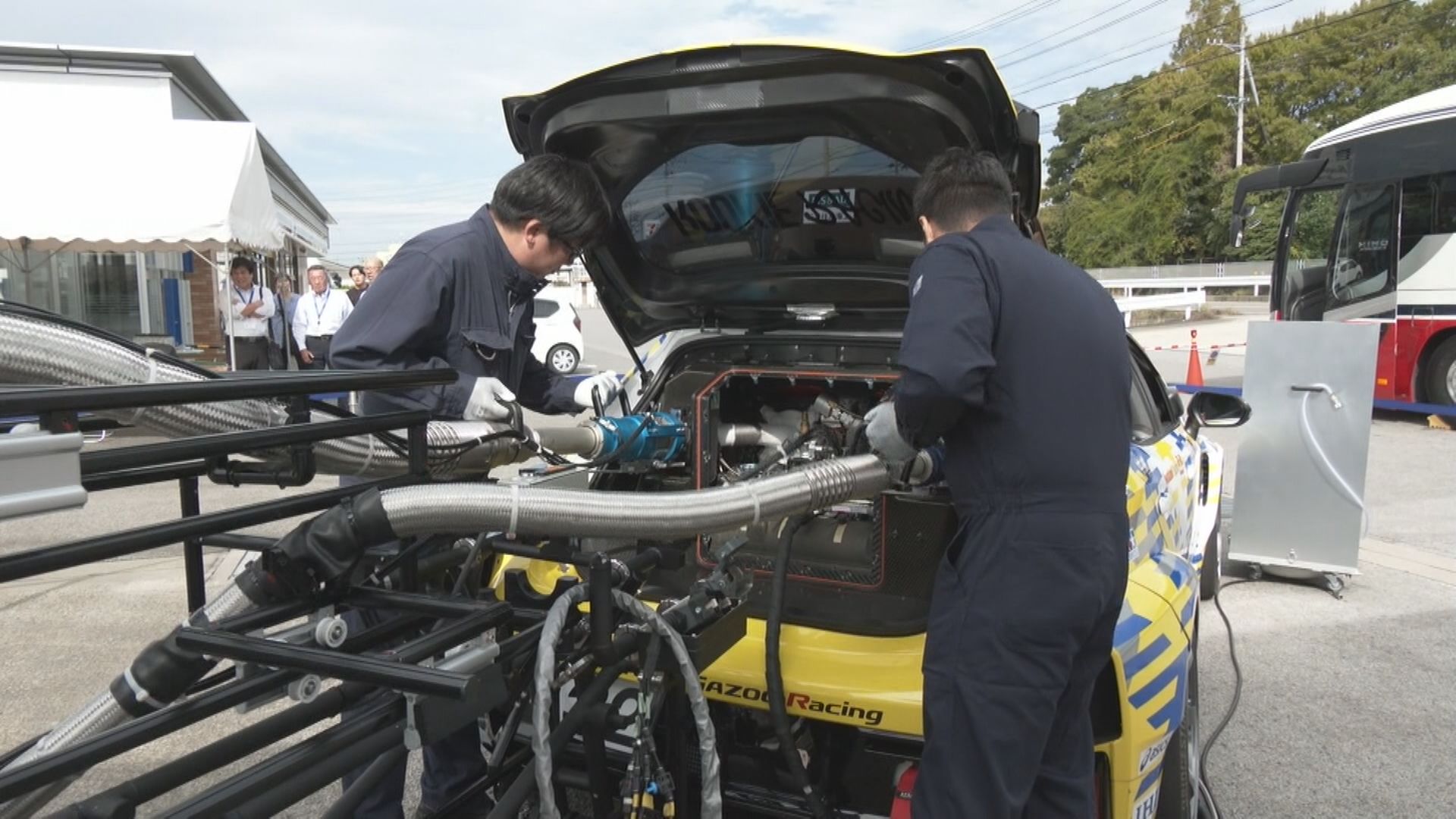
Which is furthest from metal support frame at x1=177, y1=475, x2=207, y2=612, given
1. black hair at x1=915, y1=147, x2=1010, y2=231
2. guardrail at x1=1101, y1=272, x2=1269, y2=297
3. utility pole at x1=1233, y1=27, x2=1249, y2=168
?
utility pole at x1=1233, y1=27, x2=1249, y2=168

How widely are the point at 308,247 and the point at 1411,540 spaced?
2725 cm

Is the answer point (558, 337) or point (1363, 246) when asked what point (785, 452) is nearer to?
point (1363, 246)

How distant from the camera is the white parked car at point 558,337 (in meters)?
16.1

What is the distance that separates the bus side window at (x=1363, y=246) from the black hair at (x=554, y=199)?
12488 mm

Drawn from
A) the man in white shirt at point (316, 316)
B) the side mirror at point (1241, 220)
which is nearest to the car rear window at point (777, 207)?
the man in white shirt at point (316, 316)

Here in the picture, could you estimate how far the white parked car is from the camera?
1611cm

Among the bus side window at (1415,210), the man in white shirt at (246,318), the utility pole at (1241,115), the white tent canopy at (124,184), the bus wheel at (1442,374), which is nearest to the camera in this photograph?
the white tent canopy at (124,184)

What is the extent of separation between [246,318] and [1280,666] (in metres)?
10.2

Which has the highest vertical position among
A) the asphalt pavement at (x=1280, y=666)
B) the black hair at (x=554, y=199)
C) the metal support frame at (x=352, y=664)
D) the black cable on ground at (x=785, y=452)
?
the black hair at (x=554, y=199)

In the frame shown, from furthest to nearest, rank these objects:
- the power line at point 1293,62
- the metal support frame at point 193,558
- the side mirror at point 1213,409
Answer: the power line at point 1293,62 → the side mirror at point 1213,409 → the metal support frame at point 193,558

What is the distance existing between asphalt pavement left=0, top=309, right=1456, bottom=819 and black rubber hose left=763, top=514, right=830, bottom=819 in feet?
4.82

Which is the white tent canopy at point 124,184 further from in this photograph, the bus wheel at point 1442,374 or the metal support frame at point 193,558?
the bus wheel at point 1442,374

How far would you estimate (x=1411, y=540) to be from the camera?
638 cm

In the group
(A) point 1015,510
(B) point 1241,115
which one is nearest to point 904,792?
(A) point 1015,510
